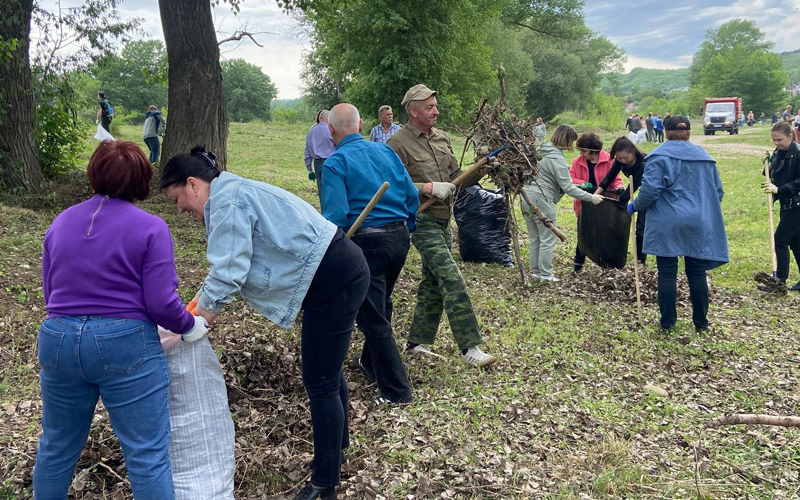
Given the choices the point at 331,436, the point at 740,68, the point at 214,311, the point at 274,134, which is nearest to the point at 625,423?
the point at 331,436

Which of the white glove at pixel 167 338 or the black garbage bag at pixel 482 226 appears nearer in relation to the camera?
the white glove at pixel 167 338

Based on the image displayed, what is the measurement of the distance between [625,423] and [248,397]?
2.33 metres

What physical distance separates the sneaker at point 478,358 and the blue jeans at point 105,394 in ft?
8.45

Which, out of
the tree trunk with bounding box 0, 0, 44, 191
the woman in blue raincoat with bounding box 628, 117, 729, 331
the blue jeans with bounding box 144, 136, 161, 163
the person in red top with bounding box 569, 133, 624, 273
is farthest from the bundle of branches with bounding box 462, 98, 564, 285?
the blue jeans with bounding box 144, 136, 161, 163

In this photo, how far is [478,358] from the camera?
15.0ft

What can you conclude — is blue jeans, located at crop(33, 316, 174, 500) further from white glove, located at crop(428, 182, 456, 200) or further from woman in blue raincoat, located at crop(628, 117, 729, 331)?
woman in blue raincoat, located at crop(628, 117, 729, 331)

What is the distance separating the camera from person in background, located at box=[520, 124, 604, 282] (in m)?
6.69

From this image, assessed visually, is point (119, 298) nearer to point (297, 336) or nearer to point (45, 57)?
point (297, 336)

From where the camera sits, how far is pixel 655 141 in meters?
34.4

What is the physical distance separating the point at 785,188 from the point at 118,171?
662 centimetres

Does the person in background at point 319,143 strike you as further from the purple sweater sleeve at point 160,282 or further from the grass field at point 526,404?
the purple sweater sleeve at point 160,282

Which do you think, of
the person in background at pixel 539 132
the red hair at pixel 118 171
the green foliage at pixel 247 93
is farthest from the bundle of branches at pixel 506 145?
the green foliage at pixel 247 93

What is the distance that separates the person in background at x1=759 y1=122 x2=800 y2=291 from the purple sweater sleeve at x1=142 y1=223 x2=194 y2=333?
642 cm

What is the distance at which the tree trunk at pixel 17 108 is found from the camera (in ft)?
25.5
